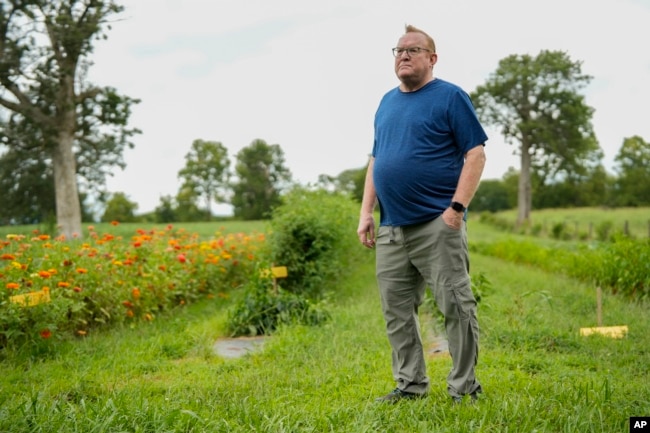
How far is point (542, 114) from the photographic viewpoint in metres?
37.0

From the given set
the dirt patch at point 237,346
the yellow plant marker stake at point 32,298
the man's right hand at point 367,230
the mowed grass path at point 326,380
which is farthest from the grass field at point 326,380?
the man's right hand at point 367,230

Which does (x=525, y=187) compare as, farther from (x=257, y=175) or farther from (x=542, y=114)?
(x=257, y=175)

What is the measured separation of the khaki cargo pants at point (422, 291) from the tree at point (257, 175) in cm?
3779

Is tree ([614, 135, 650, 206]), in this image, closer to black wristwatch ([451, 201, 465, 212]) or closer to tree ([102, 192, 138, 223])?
tree ([102, 192, 138, 223])

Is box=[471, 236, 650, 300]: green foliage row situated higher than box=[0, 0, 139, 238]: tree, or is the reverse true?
box=[0, 0, 139, 238]: tree

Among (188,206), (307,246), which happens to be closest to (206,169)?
(188,206)

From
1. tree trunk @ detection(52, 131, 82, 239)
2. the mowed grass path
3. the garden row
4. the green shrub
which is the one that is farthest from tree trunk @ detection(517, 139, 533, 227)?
the mowed grass path

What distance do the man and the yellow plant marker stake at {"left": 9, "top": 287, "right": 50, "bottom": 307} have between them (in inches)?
116

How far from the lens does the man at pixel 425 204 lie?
10.6 ft

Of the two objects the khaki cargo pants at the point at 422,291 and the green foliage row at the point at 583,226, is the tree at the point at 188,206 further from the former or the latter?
the khaki cargo pants at the point at 422,291

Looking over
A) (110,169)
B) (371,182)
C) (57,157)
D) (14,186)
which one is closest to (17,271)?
(371,182)

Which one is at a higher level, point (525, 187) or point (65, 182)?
point (65, 182)

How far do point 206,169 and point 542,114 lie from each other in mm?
27571

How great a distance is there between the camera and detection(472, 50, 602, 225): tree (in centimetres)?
3619
